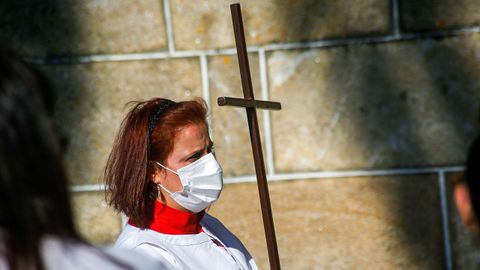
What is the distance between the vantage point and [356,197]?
13.1 feet

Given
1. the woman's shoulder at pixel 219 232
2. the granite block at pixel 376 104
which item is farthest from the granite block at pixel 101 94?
the woman's shoulder at pixel 219 232

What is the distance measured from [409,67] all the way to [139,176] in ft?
4.89

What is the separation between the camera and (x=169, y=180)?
306cm

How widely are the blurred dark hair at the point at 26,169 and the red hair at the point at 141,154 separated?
5.11 ft

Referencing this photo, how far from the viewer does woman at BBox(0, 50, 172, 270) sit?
1.35 meters

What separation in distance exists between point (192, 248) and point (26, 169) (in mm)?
1695

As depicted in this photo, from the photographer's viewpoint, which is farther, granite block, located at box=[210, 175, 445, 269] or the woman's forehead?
granite block, located at box=[210, 175, 445, 269]

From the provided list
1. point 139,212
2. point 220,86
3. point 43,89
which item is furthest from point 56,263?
point 220,86

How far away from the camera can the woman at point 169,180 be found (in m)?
2.98

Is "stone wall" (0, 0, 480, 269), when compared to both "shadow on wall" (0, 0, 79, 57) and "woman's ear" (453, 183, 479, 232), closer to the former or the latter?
"shadow on wall" (0, 0, 79, 57)

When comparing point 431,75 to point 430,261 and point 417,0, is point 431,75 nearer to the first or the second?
point 417,0

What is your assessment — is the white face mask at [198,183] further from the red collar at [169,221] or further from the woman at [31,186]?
the woman at [31,186]

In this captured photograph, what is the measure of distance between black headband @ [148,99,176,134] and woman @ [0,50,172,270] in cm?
158

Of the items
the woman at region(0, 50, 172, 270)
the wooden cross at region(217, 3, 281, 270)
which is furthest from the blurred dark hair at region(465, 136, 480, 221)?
the wooden cross at region(217, 3, 281, 270)
